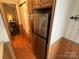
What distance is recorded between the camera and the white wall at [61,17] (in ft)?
4.13

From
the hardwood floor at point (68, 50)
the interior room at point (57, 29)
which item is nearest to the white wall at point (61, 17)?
the interior room at point (57, 29)

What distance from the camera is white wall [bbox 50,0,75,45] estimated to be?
1259 mm

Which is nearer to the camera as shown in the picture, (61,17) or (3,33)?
(3,33)

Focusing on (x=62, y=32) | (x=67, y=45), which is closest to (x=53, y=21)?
(x=62, y=32)

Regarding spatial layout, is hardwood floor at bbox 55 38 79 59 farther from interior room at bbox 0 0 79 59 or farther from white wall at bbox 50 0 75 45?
white wall at bbox 50 0 75 45

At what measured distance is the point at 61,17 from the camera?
1413 mm

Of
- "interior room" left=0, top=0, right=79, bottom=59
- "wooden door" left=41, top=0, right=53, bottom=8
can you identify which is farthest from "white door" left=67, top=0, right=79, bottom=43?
"wooden door" left=41, top=0, right=53, bottom=8

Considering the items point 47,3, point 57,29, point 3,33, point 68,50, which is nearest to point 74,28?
point 57,29

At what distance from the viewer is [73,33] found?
4.54 ft

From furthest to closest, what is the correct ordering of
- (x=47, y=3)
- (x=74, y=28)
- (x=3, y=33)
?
1. (x=47, y=3)
2. (x=74, y=28)
3. (x=3, y=33)

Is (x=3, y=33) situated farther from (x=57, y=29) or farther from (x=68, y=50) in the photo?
(x=68, y=50)

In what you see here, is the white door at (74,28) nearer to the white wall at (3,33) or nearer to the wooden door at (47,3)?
the wooden door at (47,3)

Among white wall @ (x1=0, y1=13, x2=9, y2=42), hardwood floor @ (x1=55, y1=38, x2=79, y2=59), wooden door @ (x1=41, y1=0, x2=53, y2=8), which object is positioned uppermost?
wooden door @ (x1=41, y1=0, x2=53, y2=8)

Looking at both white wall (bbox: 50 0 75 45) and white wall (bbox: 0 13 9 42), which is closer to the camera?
white wall (bbox: 0 13 9 42)
